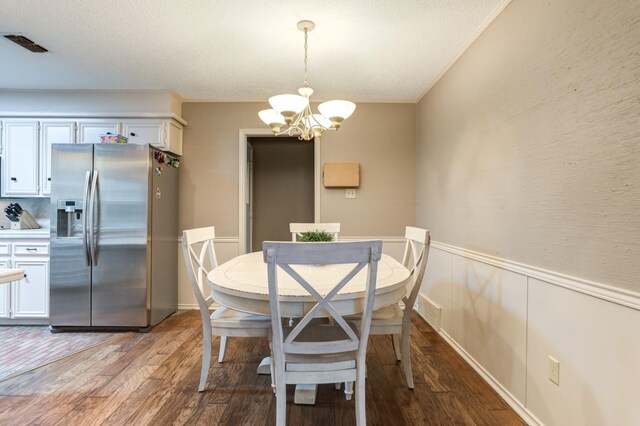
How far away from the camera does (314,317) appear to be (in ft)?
4.48

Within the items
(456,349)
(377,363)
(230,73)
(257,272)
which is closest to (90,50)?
(230,73)

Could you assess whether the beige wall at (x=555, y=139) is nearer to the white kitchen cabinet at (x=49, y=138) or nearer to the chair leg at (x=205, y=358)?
the chair leg at (x=205, y=358)

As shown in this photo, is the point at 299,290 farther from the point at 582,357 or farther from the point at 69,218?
the point at 69,218

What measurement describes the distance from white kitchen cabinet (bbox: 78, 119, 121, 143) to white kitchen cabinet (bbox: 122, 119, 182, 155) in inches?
4.1

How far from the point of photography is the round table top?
139cm

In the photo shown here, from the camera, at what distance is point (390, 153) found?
3.58 meters

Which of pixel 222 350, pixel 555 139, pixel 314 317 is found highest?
pixel 555 139

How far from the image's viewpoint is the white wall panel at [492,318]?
173 centimetres

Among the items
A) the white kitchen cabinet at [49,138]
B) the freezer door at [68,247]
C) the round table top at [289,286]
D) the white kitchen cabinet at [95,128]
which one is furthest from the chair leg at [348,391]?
the white kitchen cabinet at [49,138]

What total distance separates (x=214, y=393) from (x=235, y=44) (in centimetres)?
246

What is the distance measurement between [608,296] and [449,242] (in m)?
1.48

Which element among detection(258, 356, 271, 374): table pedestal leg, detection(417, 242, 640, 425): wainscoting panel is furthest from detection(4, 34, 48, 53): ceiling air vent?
detection(417, 242, 640, 425): wainscoting panel

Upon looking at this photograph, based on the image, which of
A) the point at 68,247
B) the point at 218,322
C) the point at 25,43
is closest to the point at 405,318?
the point at 218,322

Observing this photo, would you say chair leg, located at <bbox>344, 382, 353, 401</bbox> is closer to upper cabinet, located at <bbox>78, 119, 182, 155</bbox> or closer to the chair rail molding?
the chair rail molding
